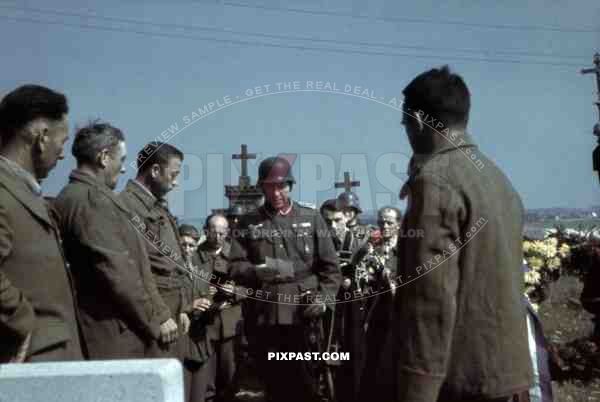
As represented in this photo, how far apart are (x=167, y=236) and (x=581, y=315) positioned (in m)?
8.87

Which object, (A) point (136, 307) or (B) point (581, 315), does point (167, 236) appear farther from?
(B) point (581, 315)

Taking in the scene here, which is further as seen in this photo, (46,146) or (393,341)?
(46,146)

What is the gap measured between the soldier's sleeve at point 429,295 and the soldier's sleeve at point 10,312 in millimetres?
1533

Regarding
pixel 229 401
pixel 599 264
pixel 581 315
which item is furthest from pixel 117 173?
pixel 581 315

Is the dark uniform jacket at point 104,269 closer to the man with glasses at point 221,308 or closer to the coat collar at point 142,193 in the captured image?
the coat collar at point 142,193

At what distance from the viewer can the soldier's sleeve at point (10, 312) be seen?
256 centimetres

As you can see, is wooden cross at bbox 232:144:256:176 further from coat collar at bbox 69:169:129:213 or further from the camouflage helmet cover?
coat collar at bbox 69:169:129:213

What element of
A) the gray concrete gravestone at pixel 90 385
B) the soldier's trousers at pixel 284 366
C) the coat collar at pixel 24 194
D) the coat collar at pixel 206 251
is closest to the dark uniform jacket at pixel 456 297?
the gray concrete gravestone at pixel 90 385

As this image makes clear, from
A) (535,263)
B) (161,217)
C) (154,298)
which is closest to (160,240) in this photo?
(161,217)

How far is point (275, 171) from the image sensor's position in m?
6.00

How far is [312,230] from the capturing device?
5977 millimetres

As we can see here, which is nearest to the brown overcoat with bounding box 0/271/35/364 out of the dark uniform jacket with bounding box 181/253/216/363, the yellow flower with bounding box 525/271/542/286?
the dark uniform jacket with bounding box 181/253/216/363

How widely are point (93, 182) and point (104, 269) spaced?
0.54 m

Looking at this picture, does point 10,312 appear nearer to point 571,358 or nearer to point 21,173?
point 21,173
